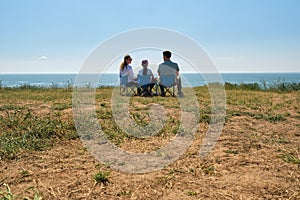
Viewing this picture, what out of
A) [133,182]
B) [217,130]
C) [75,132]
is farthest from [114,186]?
[217,130]

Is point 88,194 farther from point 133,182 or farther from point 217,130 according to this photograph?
point 217,130

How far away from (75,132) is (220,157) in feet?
7.00

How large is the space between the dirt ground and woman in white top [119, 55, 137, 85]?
5035 mm

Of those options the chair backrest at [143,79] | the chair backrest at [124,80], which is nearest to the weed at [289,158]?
the chair backrest at [143,79]

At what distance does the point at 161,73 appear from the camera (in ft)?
27.0

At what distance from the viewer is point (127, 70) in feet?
28.5

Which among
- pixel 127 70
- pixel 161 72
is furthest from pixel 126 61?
pixel 161 72

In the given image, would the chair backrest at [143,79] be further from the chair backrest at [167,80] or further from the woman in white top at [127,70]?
the chair backrest at [167,80]

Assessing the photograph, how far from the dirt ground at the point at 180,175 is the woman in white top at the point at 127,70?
5035 millimetres

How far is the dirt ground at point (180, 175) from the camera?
2.30 metres

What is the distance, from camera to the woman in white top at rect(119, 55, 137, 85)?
28.3ft

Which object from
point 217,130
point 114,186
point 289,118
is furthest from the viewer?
point 289,118

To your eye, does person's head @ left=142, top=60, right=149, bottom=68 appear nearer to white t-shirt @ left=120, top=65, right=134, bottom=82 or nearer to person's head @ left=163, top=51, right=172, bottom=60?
white t-shirt @ left=120, top=65, right=134, bottom=82

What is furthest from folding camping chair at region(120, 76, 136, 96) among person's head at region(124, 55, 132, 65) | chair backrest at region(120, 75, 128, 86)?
person's head at region(124, 55, 132, 65)
